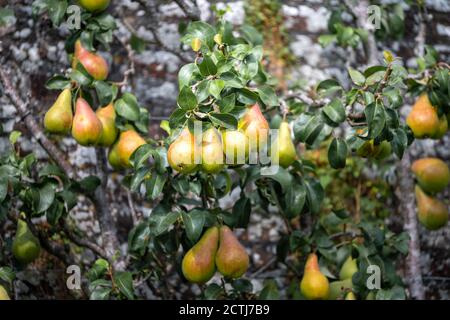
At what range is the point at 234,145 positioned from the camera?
146 centimetres

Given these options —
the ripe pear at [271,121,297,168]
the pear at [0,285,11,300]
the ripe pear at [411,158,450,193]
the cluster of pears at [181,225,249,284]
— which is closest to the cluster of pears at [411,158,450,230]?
the ripe pear at [411,158,450,193]

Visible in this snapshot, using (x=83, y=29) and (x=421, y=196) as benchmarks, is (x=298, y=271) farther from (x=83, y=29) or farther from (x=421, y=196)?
(x=83, y=29)

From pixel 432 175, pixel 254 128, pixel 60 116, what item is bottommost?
pixel 432 175

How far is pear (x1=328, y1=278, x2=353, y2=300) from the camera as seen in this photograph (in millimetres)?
2029

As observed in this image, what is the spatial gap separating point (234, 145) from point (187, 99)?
0.45 feet

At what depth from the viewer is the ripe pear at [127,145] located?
189cm

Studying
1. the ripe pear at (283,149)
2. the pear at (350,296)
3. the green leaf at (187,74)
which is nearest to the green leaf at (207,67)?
the green leaf at (187,74)

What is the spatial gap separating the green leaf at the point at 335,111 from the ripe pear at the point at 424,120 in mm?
259

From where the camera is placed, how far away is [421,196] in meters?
2.30

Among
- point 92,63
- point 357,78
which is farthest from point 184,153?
point 92,63

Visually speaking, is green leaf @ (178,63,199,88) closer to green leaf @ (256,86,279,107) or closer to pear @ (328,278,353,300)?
green leaf @ (256,86,279,107)

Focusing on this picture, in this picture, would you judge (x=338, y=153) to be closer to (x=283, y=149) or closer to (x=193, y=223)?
(x=283, y=149)
